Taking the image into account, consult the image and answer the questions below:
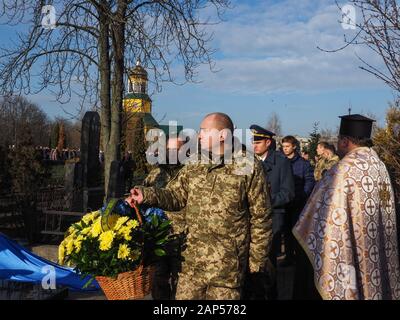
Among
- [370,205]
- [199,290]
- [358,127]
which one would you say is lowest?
[199,290]

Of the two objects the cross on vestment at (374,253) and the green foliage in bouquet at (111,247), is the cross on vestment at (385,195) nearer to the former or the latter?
the cross on vestment at (374,253)

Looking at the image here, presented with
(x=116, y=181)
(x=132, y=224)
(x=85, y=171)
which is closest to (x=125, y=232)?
(x=132, y=224)

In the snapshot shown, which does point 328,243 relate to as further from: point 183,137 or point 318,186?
point 183,137

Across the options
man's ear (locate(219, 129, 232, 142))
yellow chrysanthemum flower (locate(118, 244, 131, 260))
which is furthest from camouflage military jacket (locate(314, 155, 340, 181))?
yellow chrysanthemum flower (locate(118, 244, 131, 260))

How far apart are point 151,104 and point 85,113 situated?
1.53 meters

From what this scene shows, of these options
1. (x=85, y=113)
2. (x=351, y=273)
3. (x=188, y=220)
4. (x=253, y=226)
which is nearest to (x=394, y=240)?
(x=351, y=273)

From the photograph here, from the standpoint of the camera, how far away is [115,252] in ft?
9.84

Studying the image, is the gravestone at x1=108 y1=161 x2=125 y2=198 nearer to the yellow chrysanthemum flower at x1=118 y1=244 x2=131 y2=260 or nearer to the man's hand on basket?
the man's hand on basket

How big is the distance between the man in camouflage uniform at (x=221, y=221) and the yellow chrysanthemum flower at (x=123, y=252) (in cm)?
46

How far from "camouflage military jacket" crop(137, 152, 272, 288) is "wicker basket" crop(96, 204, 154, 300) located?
475 millimetres

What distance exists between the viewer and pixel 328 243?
12.4ft

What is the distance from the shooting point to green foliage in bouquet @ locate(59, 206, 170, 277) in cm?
301

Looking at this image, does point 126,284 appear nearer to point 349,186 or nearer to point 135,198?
point 135,198

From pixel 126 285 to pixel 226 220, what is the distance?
0.84 metres
